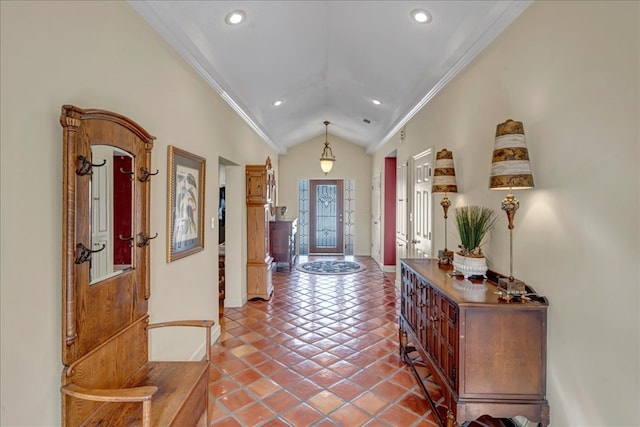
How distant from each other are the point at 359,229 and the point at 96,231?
786cm

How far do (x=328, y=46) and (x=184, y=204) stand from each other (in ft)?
7.97

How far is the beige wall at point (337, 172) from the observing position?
360 inches

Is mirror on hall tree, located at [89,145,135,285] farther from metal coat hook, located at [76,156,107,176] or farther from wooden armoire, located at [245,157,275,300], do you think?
wooden armoire, located at [245,157,275,300]

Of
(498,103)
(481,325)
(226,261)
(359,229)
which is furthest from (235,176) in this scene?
(359,229)

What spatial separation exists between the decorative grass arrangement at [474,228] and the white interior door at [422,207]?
1.37 m

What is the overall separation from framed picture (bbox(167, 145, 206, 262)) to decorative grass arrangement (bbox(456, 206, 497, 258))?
2.20 m

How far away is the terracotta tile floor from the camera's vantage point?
7.89 feet

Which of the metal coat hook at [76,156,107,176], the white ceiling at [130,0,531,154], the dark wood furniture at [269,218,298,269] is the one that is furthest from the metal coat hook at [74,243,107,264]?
the dark wood furniture at [269,218,298,269]

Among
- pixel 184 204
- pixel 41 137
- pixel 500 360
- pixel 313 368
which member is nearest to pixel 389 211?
pixel 313 368

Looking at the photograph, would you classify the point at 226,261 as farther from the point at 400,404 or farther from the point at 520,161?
the point at 520,161

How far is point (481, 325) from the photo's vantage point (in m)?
1.94

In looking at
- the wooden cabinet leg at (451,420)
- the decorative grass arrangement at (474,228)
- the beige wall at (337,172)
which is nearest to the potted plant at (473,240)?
the decorative grass arrangement at (474,228)

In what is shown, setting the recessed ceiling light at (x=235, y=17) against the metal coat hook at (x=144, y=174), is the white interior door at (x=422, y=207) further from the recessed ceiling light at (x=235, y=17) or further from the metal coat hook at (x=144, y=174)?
the metal coat hook at (x=144, y=174)

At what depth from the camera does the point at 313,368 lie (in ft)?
10.1
